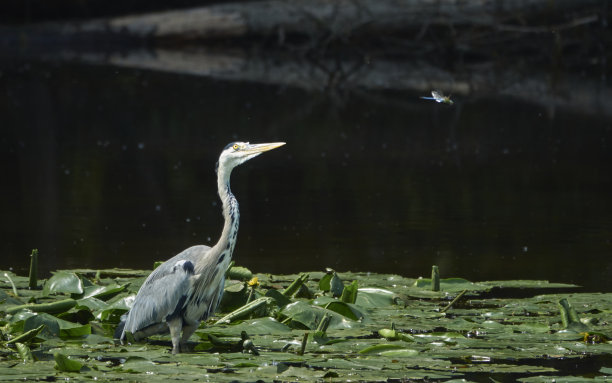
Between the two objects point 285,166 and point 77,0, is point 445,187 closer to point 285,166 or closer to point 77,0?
point 285,166

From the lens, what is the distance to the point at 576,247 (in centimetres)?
822

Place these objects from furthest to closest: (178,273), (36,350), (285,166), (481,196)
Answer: (285,166), (481,196), (178,273), (36,350)

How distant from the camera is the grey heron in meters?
5.23

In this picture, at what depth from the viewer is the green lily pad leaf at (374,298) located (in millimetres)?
5887

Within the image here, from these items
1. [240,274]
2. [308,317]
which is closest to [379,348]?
[308,317]

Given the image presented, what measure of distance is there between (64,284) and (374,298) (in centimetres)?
172

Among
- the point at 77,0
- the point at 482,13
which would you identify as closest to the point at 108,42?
the point at 77,0

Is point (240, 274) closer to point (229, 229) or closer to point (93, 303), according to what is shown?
point (93, 303)

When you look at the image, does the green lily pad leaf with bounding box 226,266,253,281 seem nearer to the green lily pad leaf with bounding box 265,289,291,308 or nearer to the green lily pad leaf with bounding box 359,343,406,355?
the green lily pad leaf with bounding box 265,289,291,308

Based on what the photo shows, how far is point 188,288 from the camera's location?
5270 millimetres

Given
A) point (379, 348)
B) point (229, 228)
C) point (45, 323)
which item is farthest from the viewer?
point (229, 228)

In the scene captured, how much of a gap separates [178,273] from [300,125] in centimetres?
959

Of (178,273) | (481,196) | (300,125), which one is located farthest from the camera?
(300,125)

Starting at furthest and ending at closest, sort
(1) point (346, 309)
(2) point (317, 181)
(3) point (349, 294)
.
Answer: (2) point (317, 181)
(3) point (349, 294)
(1) point (346, 309)
